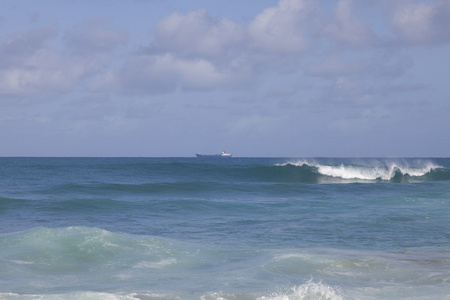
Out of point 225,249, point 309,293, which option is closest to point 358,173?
point 225,249

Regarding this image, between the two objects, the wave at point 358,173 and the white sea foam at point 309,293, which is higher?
the wave at point 358,173

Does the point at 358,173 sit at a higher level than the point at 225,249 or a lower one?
higher

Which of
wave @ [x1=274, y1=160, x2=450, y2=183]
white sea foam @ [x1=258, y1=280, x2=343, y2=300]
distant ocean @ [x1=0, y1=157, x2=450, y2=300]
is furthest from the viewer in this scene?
wave @ [x1=274, y1=160, x2=450, y2=183]

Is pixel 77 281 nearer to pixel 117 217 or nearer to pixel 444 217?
pixel 117 217

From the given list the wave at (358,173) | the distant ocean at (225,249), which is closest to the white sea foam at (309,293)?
the distant ocean at (225,249)

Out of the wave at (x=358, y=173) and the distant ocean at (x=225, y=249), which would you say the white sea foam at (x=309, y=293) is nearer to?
the distant ocean at (x=225, y=249)

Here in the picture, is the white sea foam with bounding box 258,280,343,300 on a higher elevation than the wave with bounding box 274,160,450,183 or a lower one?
lower

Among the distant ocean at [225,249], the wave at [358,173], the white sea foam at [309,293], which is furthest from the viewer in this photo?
the wave at [358,173]

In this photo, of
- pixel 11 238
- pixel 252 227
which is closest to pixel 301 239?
pixel 252 227

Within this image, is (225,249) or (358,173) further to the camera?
(358,173)

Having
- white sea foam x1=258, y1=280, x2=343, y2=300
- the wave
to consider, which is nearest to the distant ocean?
white sea foam x1=258, y1=280, x2=343, y2=300

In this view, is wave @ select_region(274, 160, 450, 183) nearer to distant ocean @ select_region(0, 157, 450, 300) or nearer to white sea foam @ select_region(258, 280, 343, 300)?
distant ocean @ select_region(0, 157, 450, 300)

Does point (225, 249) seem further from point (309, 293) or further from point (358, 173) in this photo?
point (358, 173)

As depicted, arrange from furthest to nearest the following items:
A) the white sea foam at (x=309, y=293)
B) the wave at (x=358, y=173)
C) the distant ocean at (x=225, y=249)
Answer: the wave at (x=358, y=173), the distant ocean at (x=225, y=249), the white sea foam at (x=309, y=293)
